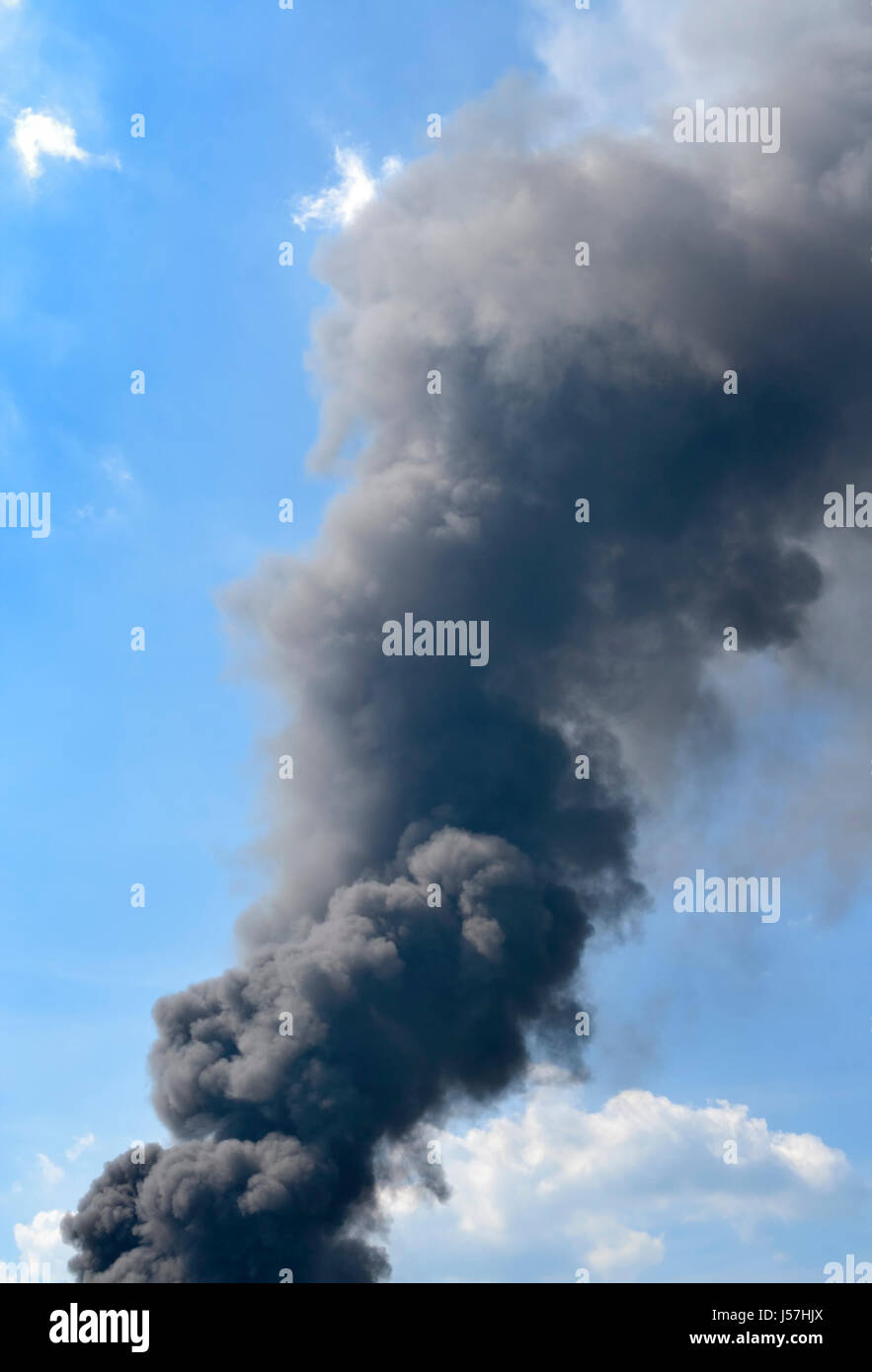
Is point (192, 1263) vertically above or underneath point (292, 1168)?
underneath

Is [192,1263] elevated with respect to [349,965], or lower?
lower

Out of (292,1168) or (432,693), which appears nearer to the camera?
(292,1168)

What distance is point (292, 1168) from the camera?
73.1 meters

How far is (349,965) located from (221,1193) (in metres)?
17.0
